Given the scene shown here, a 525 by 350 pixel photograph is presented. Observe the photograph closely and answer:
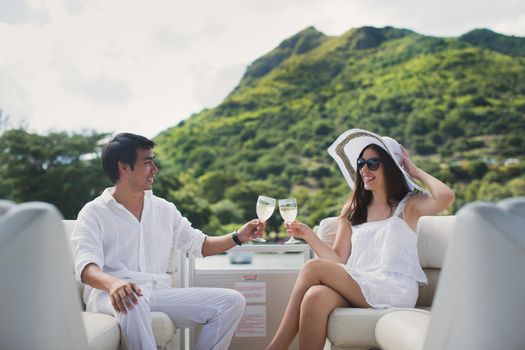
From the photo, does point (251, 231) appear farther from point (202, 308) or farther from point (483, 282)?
point (483, 282)

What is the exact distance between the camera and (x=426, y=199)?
3621 millimetres

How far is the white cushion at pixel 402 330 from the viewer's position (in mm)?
2496

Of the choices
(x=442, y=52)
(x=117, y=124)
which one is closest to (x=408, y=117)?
(x=442, y=52)

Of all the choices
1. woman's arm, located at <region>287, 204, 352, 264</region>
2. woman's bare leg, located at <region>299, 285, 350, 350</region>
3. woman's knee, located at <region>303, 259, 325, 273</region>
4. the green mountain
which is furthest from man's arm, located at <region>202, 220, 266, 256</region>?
the green mountain

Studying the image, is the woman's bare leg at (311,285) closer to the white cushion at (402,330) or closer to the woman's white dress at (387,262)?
the woman's white dress at (387,262)

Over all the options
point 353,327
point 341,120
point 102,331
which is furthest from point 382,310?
point 341,120

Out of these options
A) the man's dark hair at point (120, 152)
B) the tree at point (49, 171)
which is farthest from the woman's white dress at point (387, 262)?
the tree at point (49, 171)

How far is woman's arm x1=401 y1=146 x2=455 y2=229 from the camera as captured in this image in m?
3.52

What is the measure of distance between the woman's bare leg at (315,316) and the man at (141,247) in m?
0.30

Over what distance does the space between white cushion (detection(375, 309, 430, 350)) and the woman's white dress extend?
28cm

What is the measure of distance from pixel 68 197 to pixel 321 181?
9.86 m

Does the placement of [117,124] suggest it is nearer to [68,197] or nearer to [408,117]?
[68,197]

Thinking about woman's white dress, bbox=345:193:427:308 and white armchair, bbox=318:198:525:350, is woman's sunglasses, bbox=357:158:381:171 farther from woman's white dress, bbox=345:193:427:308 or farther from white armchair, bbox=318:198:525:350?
white armchair, bbox=318:198:525:350

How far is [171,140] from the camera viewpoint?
106ft
